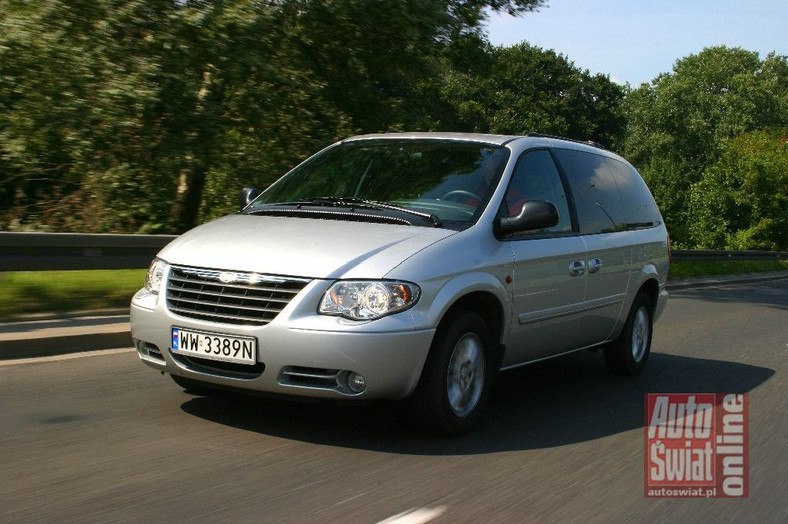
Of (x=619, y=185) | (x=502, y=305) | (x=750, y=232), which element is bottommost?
(x=750, y=232)

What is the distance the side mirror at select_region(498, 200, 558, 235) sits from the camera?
6.11 m

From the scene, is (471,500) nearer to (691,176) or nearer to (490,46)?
(490,46)

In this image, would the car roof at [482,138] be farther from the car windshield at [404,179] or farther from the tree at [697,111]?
the tree at [697,111]

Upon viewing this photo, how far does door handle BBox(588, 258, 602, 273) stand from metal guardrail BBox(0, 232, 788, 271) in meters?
5.12

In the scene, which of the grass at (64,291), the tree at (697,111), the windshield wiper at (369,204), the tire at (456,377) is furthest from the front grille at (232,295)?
the tree at (697,111)

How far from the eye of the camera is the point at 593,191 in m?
7.75

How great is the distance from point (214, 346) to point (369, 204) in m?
1.46

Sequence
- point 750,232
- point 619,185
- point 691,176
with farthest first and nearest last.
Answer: point 691,176 < point 750,232 < point 619,185

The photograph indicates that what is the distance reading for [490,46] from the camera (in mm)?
17906

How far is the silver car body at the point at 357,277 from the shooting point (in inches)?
203

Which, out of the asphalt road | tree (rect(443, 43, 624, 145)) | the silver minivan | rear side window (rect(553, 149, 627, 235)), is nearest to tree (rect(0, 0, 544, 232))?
the asphalt road

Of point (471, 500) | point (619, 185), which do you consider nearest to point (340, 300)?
point (471, 500)

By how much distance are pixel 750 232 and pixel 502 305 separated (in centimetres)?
5835

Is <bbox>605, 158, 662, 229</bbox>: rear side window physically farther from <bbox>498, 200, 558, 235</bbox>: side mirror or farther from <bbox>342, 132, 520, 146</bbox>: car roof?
<bbox>498, 200, 558, 235</bbox>: side mirror
